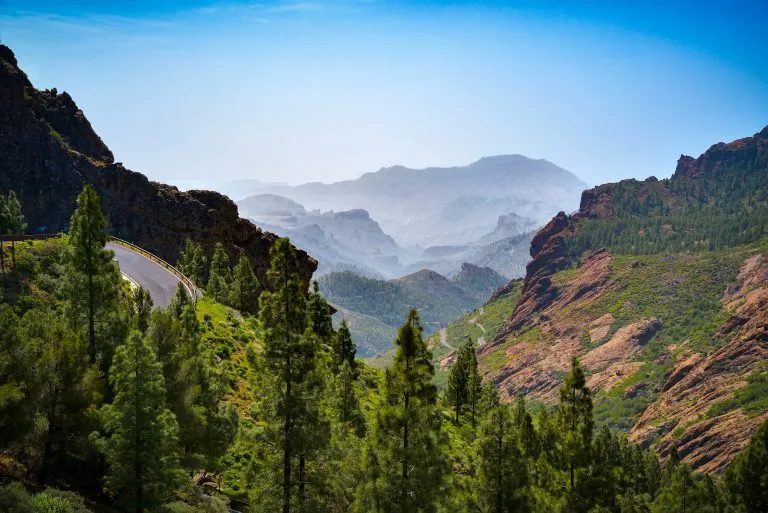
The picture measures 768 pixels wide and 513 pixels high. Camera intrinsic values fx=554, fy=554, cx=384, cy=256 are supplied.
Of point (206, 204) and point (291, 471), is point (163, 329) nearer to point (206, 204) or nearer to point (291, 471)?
point (291, 471)

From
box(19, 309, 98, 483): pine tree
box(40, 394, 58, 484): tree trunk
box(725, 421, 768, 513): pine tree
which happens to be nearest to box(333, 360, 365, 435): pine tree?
box(19, 309, 98, 483): pine tree

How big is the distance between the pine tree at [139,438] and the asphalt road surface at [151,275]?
37.8 meters

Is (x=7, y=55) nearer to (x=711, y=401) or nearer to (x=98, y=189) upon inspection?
(x=98, y=189)

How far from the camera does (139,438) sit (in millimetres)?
26953

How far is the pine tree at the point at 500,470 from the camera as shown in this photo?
31016mm

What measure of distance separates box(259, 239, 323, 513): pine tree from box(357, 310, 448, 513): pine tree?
314 cm

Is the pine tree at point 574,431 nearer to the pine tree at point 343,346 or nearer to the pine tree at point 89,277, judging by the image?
the pine tree at point 89,277

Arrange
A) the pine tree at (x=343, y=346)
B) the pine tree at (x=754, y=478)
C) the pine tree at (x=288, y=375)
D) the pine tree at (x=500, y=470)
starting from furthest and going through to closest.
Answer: the pine tree at (x=343, y=346) < the pine tree at (x=754, y=478) < the pine tree at (x=500, y=470) < the pine tree at (x=288, y=375)

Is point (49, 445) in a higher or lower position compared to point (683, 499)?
lower

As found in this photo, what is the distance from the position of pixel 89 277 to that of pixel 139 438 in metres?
15.0

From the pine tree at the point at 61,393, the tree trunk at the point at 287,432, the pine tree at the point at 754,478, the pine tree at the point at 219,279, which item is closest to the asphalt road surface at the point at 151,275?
the pine tree at the point at 219,279

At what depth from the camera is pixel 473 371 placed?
90.0 meters

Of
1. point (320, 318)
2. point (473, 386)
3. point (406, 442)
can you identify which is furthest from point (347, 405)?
point (473, 386)

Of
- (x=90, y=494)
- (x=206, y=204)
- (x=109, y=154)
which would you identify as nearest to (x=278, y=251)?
(x=90, y=494)
